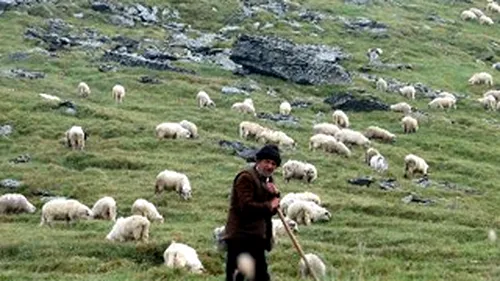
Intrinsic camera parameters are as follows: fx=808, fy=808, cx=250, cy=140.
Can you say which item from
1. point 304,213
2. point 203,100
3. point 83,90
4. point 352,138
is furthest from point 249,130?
point 304,213

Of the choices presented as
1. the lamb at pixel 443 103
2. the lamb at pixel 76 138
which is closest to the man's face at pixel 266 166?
the lamb at pixel 76 138

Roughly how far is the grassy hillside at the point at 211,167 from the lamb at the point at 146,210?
68 centimetres

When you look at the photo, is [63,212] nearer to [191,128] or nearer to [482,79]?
[191,128]

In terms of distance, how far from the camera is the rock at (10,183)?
3052 centimetres

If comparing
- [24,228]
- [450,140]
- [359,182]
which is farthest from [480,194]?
[24,228]

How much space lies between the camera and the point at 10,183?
30719mm

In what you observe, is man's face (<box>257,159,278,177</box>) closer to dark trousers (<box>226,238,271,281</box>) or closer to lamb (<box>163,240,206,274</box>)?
dark trousers (<box>226,238,271,281</box>)

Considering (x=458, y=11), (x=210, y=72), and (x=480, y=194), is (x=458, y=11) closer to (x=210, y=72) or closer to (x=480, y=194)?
(x=210, y=72)

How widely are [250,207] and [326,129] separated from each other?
29121mm

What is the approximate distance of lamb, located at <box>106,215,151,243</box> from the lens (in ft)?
72.9

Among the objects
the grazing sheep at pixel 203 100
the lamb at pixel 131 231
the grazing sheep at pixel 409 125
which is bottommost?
the lamb at pixel 131 231

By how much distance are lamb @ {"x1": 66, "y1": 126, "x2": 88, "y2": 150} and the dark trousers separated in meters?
24.1

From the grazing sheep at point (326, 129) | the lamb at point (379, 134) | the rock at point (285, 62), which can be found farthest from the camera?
the rock at point (285, 62)

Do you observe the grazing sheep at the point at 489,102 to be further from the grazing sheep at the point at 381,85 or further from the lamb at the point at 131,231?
the lamb at the point at 131,231
